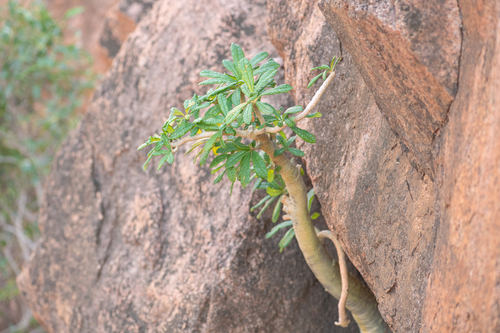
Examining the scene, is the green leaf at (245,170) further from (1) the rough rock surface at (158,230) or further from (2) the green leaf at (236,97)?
(1) the rough rock surface at (158,230)

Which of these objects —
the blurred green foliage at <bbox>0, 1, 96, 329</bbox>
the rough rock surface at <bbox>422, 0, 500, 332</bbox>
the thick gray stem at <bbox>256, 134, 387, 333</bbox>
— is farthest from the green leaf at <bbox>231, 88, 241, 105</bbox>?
the blurred green foliage at <bbox>0, 1, 96, 329</bbox>

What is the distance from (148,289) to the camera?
2.21 meters

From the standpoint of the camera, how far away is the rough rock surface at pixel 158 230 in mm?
2029

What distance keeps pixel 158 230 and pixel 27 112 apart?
3141mm

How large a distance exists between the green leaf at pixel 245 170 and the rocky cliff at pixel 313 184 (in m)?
0.41

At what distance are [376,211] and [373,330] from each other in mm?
692

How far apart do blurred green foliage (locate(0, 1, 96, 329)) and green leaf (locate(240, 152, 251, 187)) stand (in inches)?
123

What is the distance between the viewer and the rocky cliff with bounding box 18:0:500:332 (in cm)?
98

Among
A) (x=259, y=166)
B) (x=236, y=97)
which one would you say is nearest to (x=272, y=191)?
(x=259, y=166)

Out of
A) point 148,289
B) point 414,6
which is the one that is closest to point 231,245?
point 148,289

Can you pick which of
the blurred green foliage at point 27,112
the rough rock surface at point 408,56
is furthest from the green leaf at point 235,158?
the blurred green foliage at point 27,112

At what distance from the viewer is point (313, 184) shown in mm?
1741

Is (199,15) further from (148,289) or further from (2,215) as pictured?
(2,215)

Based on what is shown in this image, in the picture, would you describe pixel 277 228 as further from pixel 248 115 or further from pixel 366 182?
pixel 248 115
